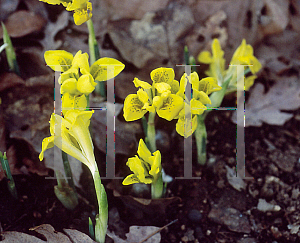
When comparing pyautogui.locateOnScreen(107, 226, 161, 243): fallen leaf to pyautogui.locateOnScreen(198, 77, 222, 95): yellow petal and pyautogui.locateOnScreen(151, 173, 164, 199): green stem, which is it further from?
pyautogui.locateOnScreen(198, 77, 222, 95): yellow petal

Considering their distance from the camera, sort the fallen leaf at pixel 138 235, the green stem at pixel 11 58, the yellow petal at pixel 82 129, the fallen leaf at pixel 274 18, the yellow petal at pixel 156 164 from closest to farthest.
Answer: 1. the yellow petal at pixel 82 129
2. the yellow petal at pixel 156 164
3. the fallen leaf at pixel 138 235
4. the green stem at pixel 11 58
5. the fallen leaf at pixel 274 18

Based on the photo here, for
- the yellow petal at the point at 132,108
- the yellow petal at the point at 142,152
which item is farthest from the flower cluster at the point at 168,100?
the yellow petal at the point at 142,152

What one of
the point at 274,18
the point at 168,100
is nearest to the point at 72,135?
the point at 168,100

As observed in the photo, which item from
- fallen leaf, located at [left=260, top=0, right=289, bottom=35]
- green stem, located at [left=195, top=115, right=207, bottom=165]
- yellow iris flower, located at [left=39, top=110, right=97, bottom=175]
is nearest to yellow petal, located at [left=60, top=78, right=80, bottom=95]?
yellow iris flower, located at [left=39, top=110, right=97, bottom=175]

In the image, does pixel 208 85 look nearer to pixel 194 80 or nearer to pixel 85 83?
pixel 194 80

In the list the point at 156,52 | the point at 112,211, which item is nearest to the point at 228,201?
the point at 112,211

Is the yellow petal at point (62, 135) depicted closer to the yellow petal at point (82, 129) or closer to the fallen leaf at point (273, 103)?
the yellow petal at point (82, 129)

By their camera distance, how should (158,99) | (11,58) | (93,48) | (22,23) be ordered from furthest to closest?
(22,23) < (11,58) < (93,48) < (158,99)
